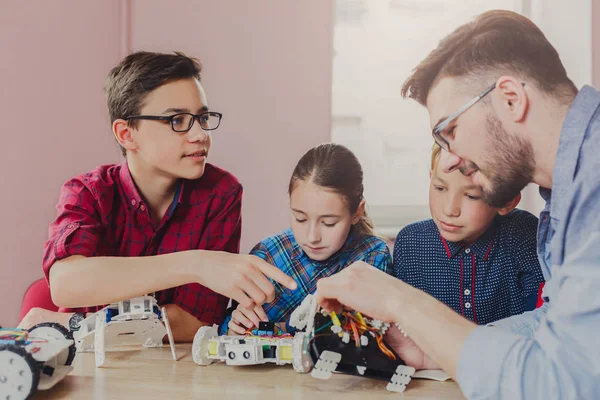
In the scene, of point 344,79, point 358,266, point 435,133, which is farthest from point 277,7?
point 358,266

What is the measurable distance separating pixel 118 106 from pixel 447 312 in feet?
2.76

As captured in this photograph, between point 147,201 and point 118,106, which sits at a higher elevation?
point 118,106

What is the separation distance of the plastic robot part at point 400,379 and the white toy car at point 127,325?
338mm

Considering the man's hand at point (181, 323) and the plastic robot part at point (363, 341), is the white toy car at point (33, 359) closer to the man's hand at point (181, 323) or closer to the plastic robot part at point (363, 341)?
the man's hand at point (181, 323)

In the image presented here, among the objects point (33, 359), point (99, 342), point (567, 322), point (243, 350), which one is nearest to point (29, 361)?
point (33, 359)

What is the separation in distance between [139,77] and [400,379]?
0.79 m

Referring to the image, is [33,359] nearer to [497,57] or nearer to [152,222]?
[152,222]

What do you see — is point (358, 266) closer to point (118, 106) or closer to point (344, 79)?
point (118, 106)

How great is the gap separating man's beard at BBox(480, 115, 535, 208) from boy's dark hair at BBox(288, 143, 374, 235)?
40 cm

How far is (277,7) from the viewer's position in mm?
1908

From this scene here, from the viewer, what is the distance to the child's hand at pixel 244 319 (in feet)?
3.35

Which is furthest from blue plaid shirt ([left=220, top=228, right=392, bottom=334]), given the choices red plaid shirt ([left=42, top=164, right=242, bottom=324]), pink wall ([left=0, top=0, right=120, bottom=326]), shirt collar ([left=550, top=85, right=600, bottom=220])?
pink wall ([left=0, top=0, right=120, bottom=326])

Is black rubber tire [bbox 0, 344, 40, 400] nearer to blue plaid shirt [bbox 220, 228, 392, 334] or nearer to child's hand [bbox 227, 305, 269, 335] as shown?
child's hand [bbox 227, 305, 269, 335]

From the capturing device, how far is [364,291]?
30.7 inches
